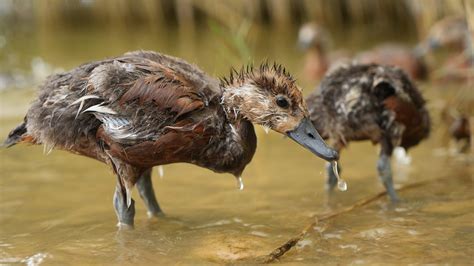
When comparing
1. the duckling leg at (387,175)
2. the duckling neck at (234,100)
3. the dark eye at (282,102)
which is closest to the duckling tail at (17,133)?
the duckling neck at (234,100)

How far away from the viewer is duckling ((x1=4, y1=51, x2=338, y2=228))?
4.14 meters

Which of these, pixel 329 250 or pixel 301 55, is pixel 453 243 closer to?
pixel 329 250

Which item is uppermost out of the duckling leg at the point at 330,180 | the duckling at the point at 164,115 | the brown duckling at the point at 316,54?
the brown duckling at the point at 316,54

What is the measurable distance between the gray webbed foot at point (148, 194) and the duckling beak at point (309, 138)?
3.71 feet

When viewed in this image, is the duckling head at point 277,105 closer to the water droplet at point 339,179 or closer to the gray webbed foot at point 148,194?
the water droplet at point 339,179

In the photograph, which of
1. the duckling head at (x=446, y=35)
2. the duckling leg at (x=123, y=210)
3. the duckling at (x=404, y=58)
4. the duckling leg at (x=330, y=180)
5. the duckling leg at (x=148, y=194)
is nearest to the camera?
the duckling leg at (x=123, y=210)

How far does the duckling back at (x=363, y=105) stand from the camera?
5.24 meters

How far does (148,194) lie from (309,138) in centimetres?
127

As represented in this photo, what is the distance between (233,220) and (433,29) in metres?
6.14

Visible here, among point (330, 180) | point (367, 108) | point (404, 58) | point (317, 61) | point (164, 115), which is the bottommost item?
point (330, 180)

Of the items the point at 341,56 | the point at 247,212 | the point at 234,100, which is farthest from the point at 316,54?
the point at 234,100

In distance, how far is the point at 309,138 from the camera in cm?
417

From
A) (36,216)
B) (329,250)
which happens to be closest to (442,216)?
(329,250)

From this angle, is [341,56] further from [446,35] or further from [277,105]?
[277,105]
